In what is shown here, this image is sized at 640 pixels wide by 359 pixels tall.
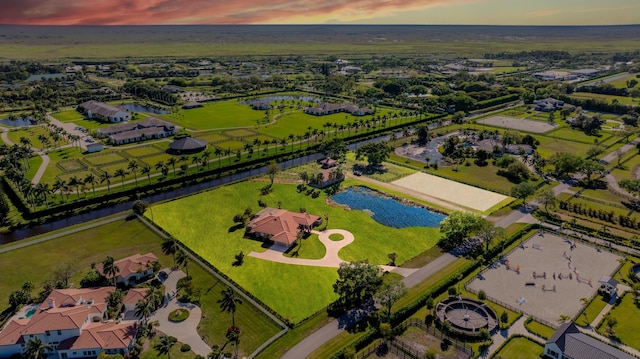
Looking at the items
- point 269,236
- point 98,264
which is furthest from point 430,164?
point 98,264

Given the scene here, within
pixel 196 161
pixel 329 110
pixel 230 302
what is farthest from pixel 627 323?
pixel 329 110

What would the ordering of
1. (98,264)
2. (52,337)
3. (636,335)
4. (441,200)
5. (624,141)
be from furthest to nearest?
(624,141) → (441,200) → (98,264) → (636,335) → (52,337)

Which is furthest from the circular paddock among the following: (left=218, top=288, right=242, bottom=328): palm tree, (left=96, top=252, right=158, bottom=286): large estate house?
(left=96, top=252, right=158, bottom=286): large estate house

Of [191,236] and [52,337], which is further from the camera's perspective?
[191,236]

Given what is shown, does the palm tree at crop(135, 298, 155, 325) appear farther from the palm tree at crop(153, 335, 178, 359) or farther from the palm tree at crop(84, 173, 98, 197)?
the palm tree at crop(84, 173, 98, 197)

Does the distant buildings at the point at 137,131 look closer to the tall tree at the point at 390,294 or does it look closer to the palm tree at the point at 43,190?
the palm tree at the point at 43,190

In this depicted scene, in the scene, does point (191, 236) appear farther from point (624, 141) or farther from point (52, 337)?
point (624, 141)
